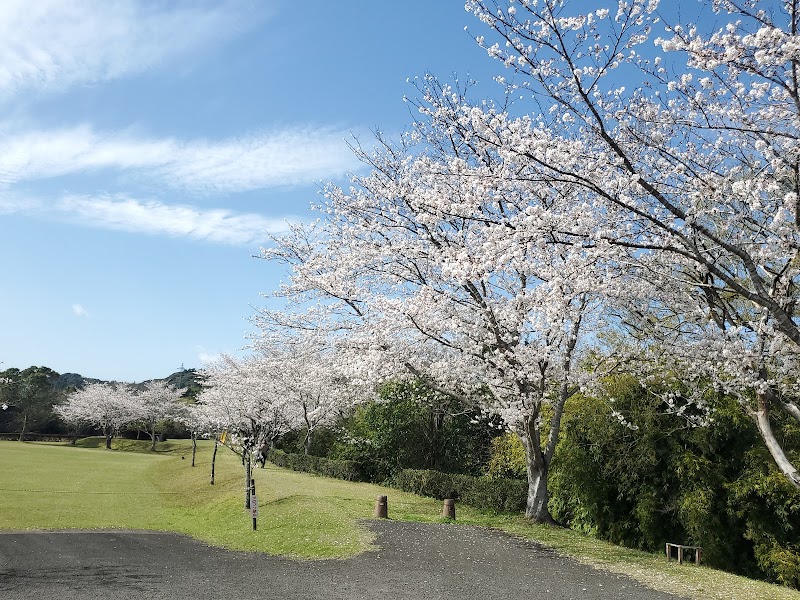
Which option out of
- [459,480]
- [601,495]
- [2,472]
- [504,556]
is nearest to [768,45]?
[504,556]

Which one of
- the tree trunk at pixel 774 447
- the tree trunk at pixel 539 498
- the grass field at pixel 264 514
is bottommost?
the grass field at pixel 264 514

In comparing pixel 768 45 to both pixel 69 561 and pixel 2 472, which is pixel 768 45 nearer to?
pixel 69 561

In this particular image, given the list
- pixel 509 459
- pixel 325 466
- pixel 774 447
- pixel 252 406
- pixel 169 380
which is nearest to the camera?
pixel 774 447

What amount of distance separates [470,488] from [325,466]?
959 centimetres

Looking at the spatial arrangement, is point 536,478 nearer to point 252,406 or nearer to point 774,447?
point 774,447

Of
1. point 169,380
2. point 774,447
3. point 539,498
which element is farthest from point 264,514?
point 169,380

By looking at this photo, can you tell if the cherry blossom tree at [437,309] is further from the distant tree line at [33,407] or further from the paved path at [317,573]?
the distant tree line at [33,407]

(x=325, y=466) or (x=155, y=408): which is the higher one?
(x=155, y=408)

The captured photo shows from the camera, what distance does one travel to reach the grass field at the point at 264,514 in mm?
9148

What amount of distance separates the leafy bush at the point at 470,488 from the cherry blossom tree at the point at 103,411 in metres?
39.4

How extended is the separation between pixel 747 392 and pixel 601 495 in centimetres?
424

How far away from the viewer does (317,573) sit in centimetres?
826

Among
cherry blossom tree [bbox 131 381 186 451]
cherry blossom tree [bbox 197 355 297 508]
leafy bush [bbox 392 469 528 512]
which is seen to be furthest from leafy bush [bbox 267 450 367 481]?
cherry blossom tree [bbox 131 381 186 451]

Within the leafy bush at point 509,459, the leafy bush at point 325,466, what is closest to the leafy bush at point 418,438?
the leafy bush at point 325,466
